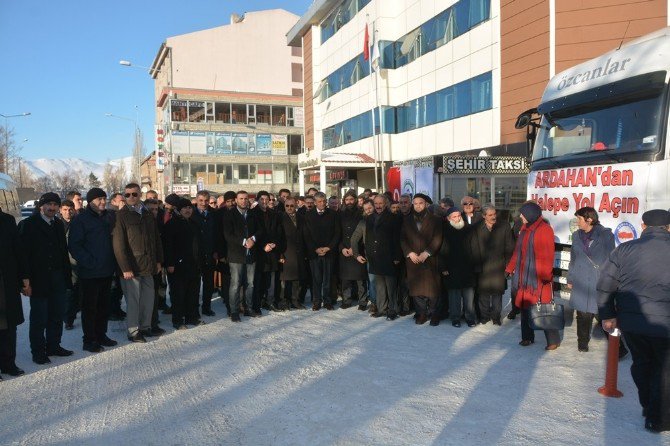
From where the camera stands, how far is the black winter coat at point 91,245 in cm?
639

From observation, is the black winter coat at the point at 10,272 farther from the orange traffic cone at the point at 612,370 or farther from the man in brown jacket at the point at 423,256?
the orange traffic cone at the point at 612,370

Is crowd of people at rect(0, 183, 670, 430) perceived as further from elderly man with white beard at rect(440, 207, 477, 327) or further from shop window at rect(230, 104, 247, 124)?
shop window at rect(230, 104, 247, 124)

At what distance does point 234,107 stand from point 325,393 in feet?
159

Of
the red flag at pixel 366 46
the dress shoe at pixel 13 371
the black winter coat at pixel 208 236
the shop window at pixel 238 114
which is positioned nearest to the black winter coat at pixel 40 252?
the dress shoe at pixel 13 371

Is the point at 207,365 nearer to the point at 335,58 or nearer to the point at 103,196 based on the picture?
the point at 103,196

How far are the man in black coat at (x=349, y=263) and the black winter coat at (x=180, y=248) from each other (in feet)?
8.28

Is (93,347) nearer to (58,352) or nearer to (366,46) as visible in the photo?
(58,352)

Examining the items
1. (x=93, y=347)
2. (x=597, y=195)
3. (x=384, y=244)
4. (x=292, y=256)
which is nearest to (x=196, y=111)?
(x=292, y=256)

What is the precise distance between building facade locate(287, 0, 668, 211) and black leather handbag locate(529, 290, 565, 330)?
806 cm

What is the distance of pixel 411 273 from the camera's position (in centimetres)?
754


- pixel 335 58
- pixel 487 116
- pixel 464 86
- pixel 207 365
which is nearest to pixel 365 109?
pixel 335 58

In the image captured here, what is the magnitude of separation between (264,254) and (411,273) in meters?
2.50

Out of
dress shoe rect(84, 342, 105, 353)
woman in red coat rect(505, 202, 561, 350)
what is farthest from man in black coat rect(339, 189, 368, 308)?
dress shoe rect(84, 342, 105, 353)

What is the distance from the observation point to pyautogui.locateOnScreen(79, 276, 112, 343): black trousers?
6445mm
